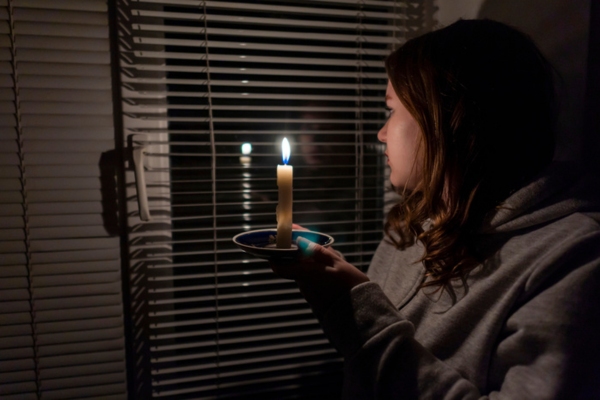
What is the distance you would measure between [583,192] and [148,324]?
1.16 metres

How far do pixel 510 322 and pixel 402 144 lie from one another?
15.5 inches

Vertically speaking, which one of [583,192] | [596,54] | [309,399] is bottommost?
[309,399]

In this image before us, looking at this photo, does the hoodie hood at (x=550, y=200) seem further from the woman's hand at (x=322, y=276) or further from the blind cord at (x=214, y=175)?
the blind cord at (x=214, y=175)

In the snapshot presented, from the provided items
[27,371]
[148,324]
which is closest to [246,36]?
[148,324]

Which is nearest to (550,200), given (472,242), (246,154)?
(472,242)

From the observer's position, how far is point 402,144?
2.64 feet

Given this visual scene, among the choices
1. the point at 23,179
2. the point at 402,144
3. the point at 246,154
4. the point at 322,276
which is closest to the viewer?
the point at 322,276

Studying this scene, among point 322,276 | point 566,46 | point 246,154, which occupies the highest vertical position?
point 566,46

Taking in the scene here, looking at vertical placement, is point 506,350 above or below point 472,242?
below

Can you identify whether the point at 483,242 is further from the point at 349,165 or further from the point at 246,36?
the point at 246,36

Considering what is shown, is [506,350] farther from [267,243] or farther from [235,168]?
[235,168]

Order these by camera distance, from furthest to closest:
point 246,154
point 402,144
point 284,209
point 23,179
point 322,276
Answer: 1. point 246,154
2. point 23,179
3. point 402,144
4. point 322,276
5. point 284,209

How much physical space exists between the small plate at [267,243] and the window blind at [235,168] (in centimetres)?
44

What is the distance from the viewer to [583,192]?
683 millimetres
